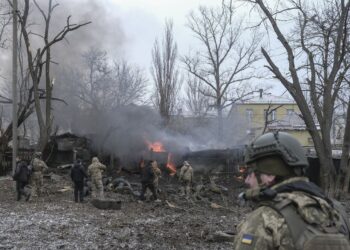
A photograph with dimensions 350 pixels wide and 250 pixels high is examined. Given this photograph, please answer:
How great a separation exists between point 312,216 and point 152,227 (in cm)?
957

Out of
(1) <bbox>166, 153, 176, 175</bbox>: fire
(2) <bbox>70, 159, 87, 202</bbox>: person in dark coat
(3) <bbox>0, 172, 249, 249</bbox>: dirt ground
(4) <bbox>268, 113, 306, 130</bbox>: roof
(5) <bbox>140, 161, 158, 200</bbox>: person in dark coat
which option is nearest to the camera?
(3) <bbox>0, 172, 249, 249</bbox>: dirt ground

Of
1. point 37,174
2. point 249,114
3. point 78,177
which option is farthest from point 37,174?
point 249,114

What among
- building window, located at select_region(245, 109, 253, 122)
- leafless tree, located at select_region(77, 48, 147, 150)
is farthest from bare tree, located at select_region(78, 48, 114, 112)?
building window, located at select_region(245, 109, 253, 122)

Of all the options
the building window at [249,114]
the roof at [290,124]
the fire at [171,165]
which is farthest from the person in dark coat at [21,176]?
the building window at [249,114]

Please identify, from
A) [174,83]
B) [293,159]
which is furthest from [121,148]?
[293,159]

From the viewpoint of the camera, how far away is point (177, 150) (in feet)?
91.6

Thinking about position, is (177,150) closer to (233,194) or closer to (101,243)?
(233,194)

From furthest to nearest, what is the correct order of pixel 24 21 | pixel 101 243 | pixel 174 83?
pixel 174 83, pixel 24 21, pixel 101 243

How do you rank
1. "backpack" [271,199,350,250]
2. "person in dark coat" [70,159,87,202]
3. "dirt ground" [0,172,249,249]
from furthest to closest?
"person in dark coat" [70,159,87,202], "dirt ground" [0,172,249,249], "backpack" [271,199,350,250]

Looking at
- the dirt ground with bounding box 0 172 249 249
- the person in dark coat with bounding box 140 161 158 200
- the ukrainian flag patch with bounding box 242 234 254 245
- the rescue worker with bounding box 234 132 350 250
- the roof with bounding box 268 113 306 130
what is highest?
the roof with bounding box 268 113 306 130

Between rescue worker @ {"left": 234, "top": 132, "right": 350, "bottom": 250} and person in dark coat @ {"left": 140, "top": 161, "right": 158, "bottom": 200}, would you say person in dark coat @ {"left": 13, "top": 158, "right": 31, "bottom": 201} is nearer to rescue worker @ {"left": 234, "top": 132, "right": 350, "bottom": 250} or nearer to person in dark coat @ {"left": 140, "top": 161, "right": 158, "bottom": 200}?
person in dark coat @ {"left": 140, "top": 161, "right": 158, "bottom": 200}

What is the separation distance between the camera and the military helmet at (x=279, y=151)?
229cm

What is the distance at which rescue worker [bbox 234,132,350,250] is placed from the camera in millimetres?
2061

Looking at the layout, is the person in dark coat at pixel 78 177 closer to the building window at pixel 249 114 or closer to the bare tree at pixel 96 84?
the bare tree at pixel 96 84
